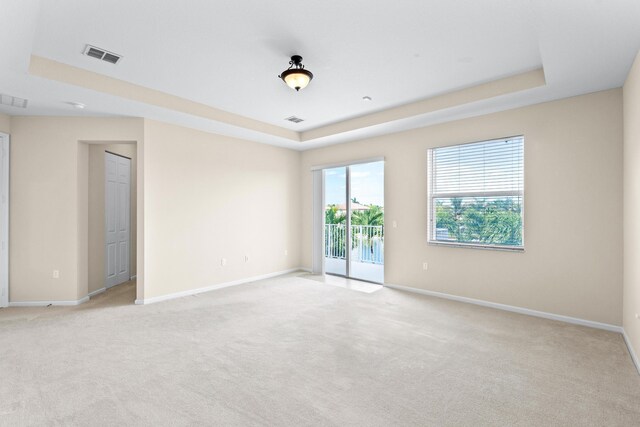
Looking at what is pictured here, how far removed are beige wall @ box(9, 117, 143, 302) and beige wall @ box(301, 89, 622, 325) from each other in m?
4.75

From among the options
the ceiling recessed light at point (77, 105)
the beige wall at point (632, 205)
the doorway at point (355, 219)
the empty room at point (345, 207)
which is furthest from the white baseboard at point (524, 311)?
the ceiling recessed light at point (77, 105)

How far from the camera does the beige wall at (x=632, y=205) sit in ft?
8.79

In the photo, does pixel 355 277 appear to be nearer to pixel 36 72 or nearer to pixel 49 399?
pixel 49 399

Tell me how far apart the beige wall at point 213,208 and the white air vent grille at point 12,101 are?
1.30m

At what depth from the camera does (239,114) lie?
4.89 metres

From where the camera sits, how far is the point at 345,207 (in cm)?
632

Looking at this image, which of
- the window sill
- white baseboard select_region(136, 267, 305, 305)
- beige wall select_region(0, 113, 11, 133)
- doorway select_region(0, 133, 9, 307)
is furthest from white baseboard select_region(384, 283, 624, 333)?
beige wall select_region(0, 113, 11, 133)

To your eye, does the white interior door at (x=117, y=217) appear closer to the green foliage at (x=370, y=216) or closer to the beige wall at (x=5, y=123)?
the beige wall at (x=5, y=123)

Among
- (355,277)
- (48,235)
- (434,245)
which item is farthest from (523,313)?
(48,235)

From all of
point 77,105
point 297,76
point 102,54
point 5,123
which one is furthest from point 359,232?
point 5,123

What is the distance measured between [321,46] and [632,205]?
314 cm

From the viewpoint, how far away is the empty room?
230cm

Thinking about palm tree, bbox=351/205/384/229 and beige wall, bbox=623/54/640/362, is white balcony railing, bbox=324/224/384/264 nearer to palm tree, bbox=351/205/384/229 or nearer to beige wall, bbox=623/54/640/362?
palm tree, bbox=351/205/384/229

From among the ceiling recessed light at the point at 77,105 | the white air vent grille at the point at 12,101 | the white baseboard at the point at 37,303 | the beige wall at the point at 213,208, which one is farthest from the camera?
the beige wall at the point at 213,208
